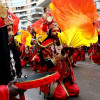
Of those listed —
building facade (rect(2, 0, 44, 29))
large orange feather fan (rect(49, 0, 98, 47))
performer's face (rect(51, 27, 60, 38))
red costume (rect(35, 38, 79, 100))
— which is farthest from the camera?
building facade (rect(2, 0, 44, 29))

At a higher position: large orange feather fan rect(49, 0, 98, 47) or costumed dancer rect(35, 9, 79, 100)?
large orange feather fan rect(49, 0, 98, 47)

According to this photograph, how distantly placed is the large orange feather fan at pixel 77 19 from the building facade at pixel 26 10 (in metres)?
37.8

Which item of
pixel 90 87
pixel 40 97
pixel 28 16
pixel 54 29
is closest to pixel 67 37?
pixel 54 29

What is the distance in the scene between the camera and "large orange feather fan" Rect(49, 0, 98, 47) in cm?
251

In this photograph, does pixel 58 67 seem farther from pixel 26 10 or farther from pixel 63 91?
pixel 26 10

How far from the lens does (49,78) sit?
63.6 inches

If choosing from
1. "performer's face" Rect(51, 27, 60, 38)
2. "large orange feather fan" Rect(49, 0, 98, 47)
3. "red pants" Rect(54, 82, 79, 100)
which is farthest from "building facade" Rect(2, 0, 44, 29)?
"large orange feather fan" Rect(49, 0, 98, 47)

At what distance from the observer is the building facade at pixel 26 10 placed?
41.1 meters

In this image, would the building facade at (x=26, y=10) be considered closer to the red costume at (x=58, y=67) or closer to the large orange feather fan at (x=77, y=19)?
the red costume at (x=58, y=67)

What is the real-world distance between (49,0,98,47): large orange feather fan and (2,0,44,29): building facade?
3777cm

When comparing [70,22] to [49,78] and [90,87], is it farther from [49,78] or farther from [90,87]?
[90,87]

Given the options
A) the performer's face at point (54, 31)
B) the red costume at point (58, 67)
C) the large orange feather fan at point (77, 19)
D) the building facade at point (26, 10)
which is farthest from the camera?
the building facade at point (26, 10)

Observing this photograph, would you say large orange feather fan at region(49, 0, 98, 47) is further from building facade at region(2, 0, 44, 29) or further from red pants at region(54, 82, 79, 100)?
building facade at region(2, 0, 44, 29)

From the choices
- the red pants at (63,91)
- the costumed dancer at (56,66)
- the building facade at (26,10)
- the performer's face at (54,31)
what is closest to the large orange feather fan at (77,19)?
the costumed dancer at (56,66)
